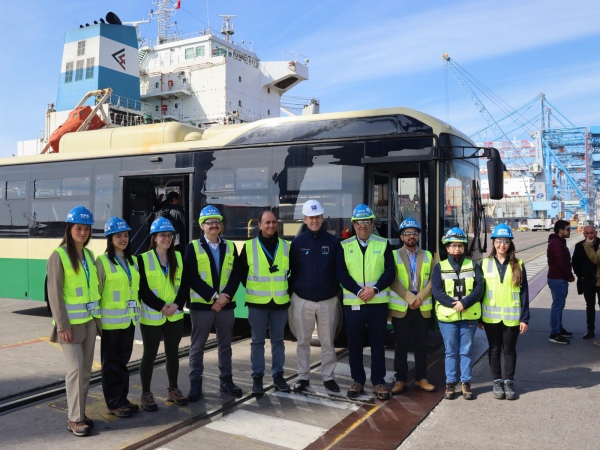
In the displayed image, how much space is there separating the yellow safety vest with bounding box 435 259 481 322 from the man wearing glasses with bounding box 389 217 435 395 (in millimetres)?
200

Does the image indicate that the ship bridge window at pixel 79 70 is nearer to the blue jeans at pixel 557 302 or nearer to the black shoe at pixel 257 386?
the blue jeans at pixel 557 302

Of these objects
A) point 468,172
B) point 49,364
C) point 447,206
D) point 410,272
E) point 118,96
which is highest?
point 118,96

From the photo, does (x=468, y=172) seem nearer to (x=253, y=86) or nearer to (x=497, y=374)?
(x=497, y=374)

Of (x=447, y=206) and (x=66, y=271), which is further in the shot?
(x=447, y=206)

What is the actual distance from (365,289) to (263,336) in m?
1.14

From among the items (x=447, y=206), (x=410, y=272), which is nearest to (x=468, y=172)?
(x=447, y=206)

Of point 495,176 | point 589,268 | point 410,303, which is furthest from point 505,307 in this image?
point 589,268

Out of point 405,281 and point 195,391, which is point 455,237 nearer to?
point 405,281

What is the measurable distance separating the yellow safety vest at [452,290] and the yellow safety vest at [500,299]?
0.11 m

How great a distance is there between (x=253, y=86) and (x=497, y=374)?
3143cm

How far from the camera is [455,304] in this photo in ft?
16.8

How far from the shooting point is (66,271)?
4211mm

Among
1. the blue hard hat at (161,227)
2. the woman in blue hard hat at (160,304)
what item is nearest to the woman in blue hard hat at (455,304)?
the woman in blue hard hat at (160,304)

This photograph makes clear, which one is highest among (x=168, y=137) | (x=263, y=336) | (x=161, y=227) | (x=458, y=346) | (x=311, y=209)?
→ (x=168, y=137)
